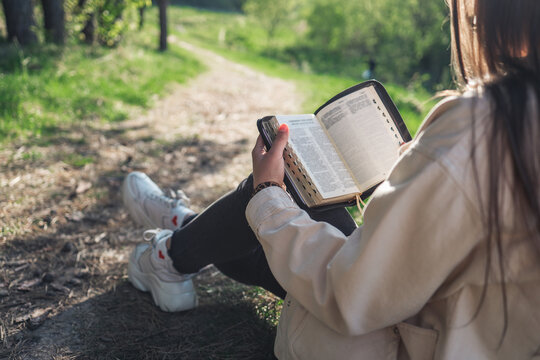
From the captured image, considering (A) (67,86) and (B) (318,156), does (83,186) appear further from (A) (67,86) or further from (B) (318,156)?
(A) (67,86)

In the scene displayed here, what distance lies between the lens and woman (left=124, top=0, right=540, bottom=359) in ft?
2.95

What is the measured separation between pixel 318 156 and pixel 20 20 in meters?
6.48

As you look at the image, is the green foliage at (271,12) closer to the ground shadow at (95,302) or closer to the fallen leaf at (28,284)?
the ground shadow at (95,302)

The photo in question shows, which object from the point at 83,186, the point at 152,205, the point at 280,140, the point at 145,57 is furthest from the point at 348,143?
the point at 145,57

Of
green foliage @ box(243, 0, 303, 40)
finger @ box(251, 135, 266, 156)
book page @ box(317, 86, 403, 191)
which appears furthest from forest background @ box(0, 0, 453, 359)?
green foliage @ box(243, 0, 303, 40)

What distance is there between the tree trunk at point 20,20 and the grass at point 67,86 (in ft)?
0.92

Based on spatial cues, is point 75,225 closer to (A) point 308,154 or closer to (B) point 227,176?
(B) point 227,176

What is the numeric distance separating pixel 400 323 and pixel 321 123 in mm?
757

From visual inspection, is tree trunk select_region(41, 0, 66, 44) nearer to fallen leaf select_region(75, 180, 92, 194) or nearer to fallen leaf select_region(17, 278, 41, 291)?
fallen leaf select_region(75, 180, 92, 194)

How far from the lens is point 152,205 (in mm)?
2488

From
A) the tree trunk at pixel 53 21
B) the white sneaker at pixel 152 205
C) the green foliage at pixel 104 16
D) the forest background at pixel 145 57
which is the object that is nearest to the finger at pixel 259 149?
the forest background at pixel 145 57

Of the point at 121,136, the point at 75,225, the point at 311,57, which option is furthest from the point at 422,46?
the point at 75,225

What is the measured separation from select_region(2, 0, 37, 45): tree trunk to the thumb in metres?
6.39

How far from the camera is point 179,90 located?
285 inches
